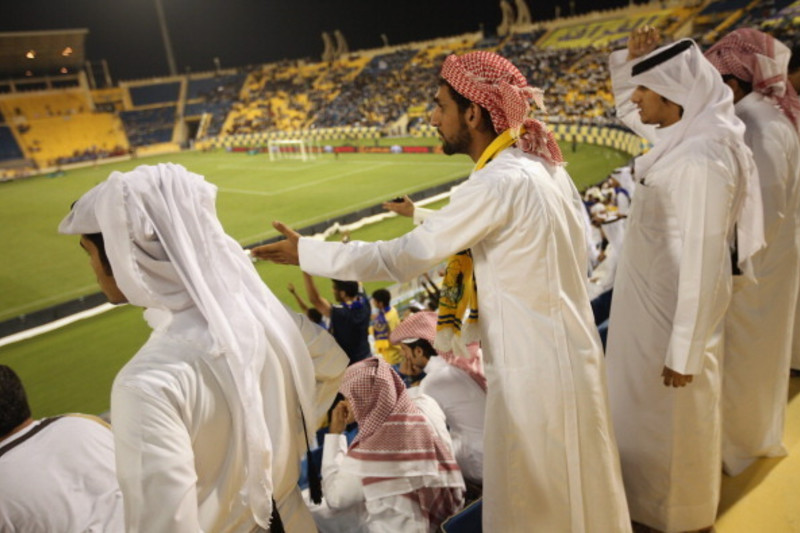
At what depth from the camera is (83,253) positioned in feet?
39.6

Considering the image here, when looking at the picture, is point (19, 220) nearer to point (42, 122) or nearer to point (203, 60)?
point (42, 122)

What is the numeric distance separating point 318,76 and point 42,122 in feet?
70.0

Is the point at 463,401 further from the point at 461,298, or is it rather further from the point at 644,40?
the point at 644,40

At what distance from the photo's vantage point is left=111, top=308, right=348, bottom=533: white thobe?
46.5 inches

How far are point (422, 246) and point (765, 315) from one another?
2384 mm

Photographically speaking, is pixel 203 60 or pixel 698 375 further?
pixel 203 60

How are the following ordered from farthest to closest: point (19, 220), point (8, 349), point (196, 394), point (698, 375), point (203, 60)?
point (203, 60) → point (19, 220) → point (8, 349) → point (698, 375) → point (196, 394)

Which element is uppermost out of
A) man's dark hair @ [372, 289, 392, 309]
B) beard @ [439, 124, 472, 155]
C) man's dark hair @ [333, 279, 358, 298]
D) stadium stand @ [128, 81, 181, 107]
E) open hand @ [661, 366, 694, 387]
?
stadium stand @ [128, 81, 181, 107]

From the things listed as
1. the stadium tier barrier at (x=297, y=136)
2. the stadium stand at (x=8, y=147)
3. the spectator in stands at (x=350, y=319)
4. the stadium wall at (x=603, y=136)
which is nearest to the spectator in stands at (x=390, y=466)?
the spectator in stands at (x=350, y=319)

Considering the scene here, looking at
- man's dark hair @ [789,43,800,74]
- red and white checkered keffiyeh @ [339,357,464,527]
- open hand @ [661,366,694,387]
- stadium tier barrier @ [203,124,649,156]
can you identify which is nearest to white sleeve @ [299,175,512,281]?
red and white checkered keffiyeh @ [339,357,464,527]

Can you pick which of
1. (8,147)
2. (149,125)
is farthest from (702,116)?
(149,125)

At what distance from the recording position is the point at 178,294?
141cm

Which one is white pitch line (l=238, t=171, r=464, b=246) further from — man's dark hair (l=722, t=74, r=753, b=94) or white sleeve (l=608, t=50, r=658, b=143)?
man's dark hair (l=722, t=74, r=753, b=94)

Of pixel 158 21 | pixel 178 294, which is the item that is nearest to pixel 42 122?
pixel 158 21
